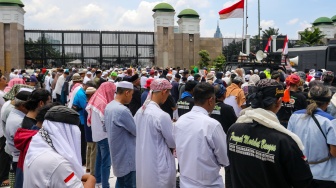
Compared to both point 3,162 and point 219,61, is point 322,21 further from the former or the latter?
point 3,162

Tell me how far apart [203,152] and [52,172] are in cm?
145

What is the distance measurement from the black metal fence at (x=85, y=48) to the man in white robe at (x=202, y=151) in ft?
Answer: 81.0

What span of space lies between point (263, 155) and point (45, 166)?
1.56m

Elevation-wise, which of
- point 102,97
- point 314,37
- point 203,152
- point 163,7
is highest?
point 163,7

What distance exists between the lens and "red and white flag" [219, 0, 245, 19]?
20234 mm

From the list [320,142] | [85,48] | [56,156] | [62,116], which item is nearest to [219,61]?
[85,48]

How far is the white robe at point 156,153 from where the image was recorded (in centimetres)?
Answer: 402

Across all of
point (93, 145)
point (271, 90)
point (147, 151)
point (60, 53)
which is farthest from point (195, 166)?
point (60, 53)

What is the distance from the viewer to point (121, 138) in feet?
16.0

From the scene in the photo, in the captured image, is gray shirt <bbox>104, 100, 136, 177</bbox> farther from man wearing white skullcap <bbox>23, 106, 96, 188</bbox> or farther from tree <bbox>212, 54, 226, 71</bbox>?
tree <bbox>212, 54, 226, 71</bbox>

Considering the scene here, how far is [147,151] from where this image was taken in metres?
4.11

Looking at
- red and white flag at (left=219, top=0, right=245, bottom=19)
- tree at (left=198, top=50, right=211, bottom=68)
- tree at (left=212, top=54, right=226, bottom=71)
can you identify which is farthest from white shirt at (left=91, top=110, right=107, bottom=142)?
tree at (left=198, top=50, right=211, bottom=68)

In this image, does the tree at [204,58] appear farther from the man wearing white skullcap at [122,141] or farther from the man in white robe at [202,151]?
the man in white robe at [202,151]

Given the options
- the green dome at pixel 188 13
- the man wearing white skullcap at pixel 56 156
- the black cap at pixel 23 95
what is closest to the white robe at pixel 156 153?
the man wearing white skullcap at pixel 56 156
